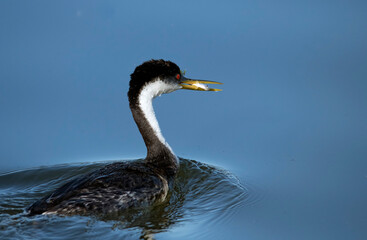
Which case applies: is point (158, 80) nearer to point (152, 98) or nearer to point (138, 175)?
point (152, 98)

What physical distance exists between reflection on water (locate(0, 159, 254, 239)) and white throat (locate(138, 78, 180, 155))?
22.4 inches

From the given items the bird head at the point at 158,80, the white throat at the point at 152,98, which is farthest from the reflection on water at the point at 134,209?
the bird head at the point at 158,80

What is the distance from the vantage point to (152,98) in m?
7.77

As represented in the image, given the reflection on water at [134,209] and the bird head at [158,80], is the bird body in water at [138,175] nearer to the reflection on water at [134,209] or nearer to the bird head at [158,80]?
the bird head at [158,80]

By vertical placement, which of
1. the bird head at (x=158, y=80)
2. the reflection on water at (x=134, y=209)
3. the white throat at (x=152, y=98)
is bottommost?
the reflection on water at (x=134, y=209)

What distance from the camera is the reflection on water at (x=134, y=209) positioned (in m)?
5.84

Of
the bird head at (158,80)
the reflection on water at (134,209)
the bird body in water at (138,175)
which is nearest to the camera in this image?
the reflection on water at (134,209)

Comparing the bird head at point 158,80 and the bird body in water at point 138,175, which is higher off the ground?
the bird head at point 158,80

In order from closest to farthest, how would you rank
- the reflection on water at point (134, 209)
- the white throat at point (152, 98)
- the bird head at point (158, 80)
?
the reflection on water at point (134, 209)
the bird head at point (158, 80)
the white throat at point (152, 98)

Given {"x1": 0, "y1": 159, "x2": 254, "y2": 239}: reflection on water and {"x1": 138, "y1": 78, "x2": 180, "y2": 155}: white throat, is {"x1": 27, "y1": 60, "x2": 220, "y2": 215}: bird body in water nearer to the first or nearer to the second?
{"x1": 138, "y1": 78, "x2": 180, "y2": 155}: white throat

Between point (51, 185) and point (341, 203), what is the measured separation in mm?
3701

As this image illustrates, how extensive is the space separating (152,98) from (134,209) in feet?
6.16

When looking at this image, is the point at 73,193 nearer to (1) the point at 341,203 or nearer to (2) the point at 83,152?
(2) the point at 83,152

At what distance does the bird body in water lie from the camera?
6.23m
